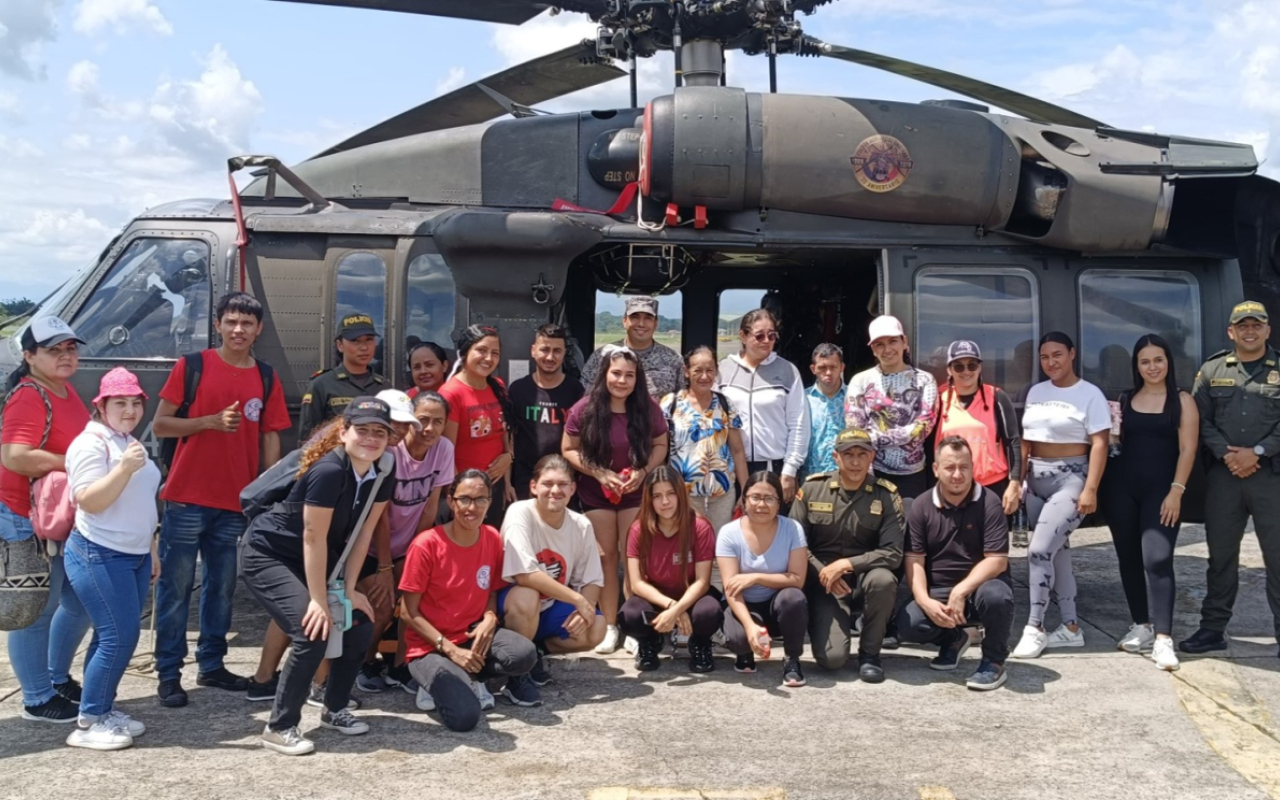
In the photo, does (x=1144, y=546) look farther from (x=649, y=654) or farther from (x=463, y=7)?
(x=463, y=7)

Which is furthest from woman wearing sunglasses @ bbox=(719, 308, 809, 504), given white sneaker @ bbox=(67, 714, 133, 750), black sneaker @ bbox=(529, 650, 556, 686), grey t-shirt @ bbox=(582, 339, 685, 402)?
white sneaker @ bbox=(67, 714, 133, 750)

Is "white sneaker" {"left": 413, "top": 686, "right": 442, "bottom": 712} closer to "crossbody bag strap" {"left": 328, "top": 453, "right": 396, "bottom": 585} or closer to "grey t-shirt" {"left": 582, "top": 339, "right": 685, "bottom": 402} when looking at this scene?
"crossbody bag strap" {"left": 328, "top": 453, "right": 396, "bottom": 585}

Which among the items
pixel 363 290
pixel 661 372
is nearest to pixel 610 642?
pixel 661 372

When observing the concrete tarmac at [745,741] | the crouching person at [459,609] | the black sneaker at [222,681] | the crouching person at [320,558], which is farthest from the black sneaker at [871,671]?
the black sneaker at [222,681]

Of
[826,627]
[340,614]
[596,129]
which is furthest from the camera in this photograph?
[596,129]

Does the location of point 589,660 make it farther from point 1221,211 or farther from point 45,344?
point 1221,211

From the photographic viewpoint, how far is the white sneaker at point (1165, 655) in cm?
561

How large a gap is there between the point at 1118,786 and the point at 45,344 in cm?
478

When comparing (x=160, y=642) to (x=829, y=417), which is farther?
(x=829, y=417)

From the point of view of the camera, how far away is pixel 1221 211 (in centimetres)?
702

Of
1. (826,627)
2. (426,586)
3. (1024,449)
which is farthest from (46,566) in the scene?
(1024,449)

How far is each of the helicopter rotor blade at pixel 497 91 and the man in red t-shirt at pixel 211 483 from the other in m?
2.90

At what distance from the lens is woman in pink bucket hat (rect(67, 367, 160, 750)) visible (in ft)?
14.3

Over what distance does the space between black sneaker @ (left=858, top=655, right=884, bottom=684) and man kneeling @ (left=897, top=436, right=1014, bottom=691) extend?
23 centimetres
